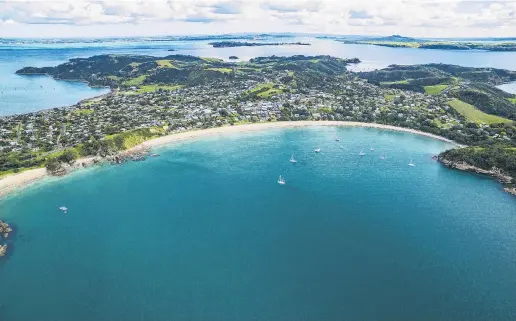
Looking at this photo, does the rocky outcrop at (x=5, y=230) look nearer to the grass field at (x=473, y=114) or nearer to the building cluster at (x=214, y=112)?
the building cluster at (x=214, y=112)

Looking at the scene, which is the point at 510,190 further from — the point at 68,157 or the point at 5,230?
the point at 68,157

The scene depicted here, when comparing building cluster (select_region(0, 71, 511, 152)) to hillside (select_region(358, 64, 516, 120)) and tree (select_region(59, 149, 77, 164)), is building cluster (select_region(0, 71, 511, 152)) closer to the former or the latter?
tree (select_region(59, 149, 77, 164))

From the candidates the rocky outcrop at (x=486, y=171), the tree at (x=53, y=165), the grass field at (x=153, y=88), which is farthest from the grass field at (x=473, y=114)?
the grass field at (x=153, y=88)

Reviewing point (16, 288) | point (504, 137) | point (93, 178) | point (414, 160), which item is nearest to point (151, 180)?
point (93, 178)

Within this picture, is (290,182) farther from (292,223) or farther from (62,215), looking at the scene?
(62,215)

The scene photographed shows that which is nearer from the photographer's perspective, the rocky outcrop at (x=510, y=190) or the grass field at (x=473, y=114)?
the rocky outcrop at (x=510, y=190)

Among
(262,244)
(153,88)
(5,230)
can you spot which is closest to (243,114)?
(153,88)

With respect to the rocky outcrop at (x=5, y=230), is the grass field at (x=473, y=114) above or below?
above
